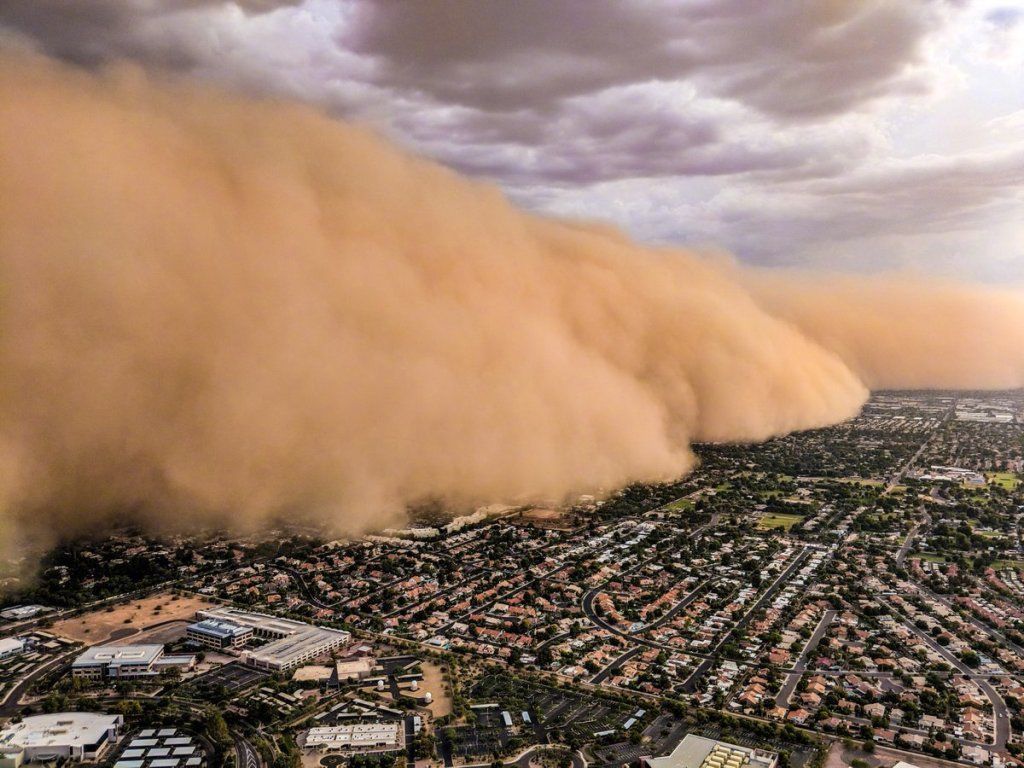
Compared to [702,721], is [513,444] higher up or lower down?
higher up

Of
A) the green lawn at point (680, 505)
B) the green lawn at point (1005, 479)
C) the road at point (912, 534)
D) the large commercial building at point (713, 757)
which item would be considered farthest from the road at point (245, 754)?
the green lawn at point (1005, 479)

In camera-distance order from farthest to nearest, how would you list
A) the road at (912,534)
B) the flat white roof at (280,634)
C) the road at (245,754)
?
the road at (912,534) < the flat white roof at (280,634) < the road at (245,754)

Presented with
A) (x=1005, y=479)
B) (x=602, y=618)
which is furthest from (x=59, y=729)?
(x=1005, y=479)

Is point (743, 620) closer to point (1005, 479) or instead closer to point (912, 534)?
point (912, 534)

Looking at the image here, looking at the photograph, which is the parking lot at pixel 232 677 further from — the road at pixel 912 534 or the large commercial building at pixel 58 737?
the road at pixel 912 534

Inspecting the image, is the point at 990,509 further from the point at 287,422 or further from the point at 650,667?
the point at 287,422

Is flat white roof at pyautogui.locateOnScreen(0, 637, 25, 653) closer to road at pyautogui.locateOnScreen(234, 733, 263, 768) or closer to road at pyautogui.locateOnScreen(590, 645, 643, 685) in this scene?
road at pyautogui.locateOnScreen(234, 733, 263, 768)

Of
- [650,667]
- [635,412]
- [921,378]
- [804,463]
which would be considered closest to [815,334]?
[921,378]
